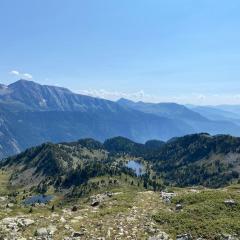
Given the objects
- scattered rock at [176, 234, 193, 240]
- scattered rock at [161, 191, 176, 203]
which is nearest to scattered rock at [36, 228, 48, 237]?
scattered rock at [176, 234, 193, 240]

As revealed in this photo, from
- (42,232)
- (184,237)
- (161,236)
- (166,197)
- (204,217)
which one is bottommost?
(42,232)

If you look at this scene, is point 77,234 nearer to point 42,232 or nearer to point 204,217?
point 42,232

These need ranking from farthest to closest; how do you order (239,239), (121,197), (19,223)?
(121,197) < (19,223) < (239,239)

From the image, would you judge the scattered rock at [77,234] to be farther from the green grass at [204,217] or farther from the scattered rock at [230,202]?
the scattered rock at [230,202]

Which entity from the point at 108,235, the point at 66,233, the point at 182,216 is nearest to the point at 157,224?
the point at 182,216

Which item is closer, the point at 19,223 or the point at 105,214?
the point at 19,223

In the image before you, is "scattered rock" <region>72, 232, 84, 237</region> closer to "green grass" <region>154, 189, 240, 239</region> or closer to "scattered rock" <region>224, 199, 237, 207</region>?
"green grass" <region>154, 189, 240, 239</region>

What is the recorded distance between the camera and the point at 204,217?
193 ft

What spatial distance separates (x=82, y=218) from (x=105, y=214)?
3.78 m

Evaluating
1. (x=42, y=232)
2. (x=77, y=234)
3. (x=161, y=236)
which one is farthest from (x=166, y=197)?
(x=42, y=232)

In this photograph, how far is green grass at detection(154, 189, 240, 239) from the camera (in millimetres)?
54094

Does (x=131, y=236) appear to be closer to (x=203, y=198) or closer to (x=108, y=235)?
(x=108, y=235)

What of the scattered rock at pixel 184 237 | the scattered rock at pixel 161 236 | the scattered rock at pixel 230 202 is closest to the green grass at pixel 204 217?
the scattered rock at pixel 230 202

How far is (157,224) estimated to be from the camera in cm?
5759
